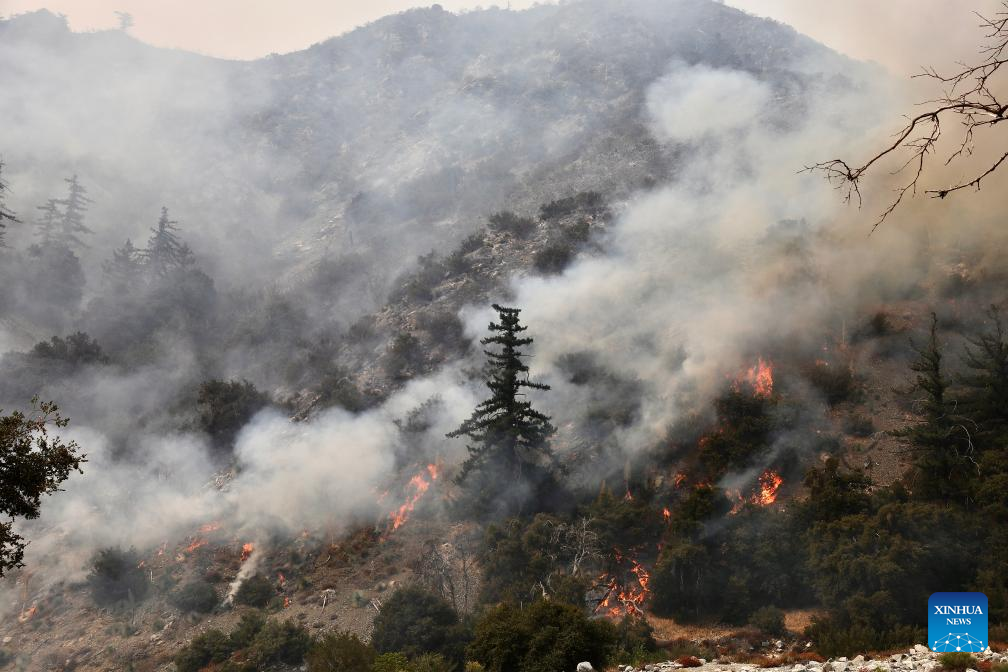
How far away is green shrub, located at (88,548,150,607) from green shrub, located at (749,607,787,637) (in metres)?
21.6

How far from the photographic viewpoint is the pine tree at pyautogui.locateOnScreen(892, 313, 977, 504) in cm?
1862

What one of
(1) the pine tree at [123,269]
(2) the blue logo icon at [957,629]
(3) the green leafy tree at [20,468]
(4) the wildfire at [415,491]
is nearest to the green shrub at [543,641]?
(2) the blue logo icon at [957,629]

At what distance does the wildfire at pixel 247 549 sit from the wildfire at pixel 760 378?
21708mm

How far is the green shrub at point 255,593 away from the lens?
74.6 feet

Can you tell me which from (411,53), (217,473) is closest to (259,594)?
(217,473)

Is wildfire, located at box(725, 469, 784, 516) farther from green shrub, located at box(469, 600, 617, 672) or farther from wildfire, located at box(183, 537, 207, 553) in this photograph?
wildfire, located at box(183, 537, 207, 553)

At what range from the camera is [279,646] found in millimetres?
18984

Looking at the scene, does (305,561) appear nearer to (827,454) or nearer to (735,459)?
(735,459)

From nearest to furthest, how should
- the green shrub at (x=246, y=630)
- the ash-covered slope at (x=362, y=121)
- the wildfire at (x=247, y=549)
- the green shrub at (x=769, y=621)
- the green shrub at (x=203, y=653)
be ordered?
the green shrub at (x=769, y=621)
the green shrub at (x=203, y=653)
the green shrub at (x=246, y=630)
the wildfire at (x=247, y=549)
the ash-covered slope at (x=362, y=121)

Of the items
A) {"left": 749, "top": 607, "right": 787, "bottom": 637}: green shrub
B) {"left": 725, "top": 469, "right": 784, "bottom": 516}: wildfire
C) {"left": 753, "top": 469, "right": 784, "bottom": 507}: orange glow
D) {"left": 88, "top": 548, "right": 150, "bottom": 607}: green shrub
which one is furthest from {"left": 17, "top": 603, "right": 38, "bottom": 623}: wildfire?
{"left": 753, "top": 469, "right": 784, "bottom": 507}: orange glow

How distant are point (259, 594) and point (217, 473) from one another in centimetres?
950

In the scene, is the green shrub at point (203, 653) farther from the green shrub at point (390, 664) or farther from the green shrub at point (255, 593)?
the green shrub at point (390, 664)

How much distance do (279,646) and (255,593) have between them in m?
4.54

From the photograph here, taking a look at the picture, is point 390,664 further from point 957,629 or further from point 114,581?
point 114,581
